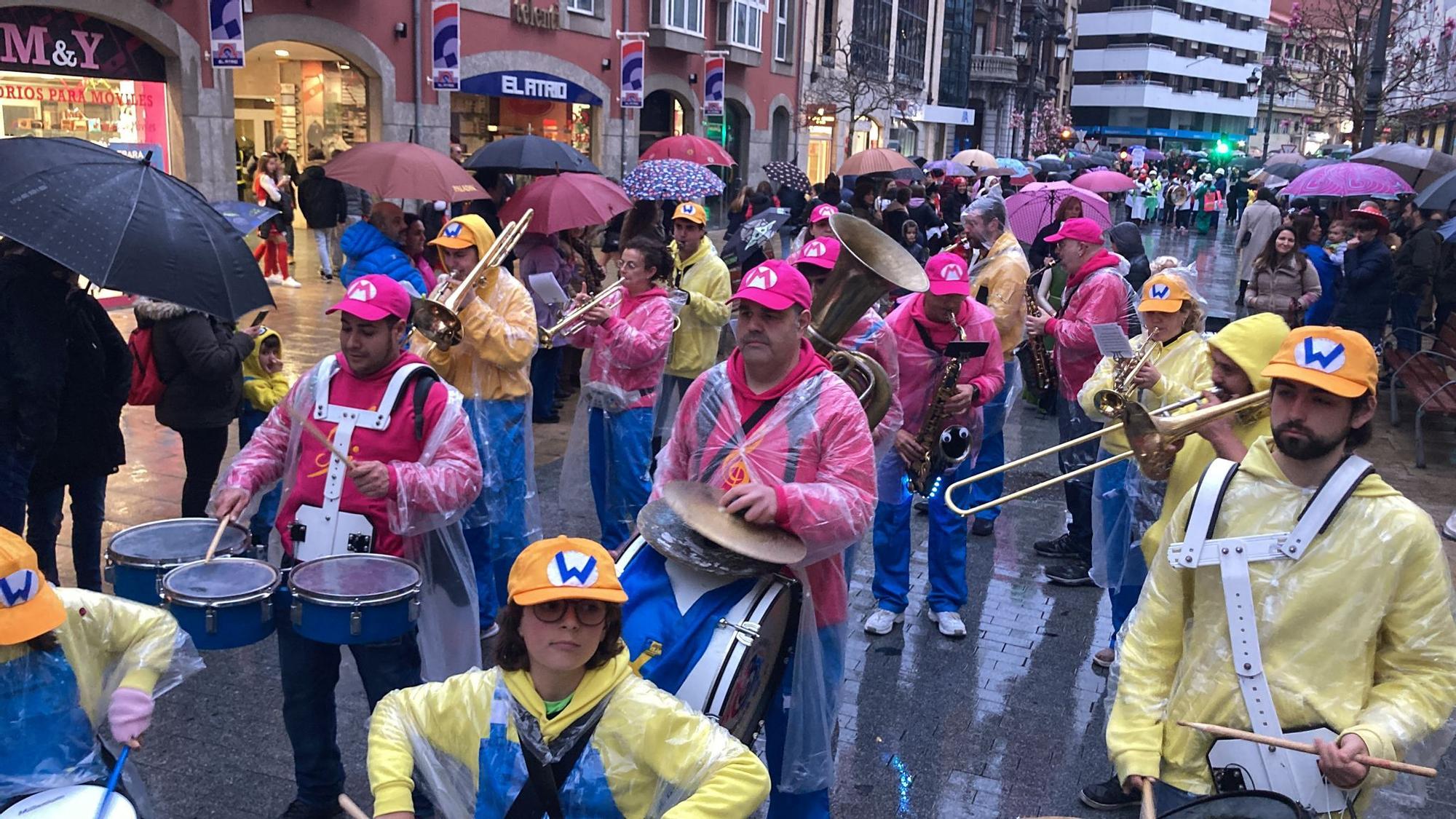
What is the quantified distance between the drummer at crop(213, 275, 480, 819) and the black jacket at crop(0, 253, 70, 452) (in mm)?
1324

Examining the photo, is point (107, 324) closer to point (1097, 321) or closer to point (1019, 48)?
point (1097, 321)

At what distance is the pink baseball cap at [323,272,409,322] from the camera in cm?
385

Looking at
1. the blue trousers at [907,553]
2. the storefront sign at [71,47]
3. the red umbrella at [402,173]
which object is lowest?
the blue trousers at [907,553]

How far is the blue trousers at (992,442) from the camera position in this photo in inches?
263

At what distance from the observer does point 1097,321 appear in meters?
6.61

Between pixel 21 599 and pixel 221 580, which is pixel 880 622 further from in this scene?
pixel 21 599

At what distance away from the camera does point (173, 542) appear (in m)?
3.77

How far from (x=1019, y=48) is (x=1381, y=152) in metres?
50.6

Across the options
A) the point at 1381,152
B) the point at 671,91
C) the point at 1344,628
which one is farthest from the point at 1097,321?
the point at 671,91

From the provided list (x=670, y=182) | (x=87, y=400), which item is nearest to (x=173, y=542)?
(x=87, y=400)

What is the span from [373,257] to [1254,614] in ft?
18.3

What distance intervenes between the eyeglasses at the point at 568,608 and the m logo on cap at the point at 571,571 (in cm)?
5

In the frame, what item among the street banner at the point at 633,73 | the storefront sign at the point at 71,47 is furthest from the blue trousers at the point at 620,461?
the street banner at the point at 633,73

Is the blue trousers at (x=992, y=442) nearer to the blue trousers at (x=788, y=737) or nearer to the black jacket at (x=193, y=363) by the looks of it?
the blue trousers at (x=788, y=737)
